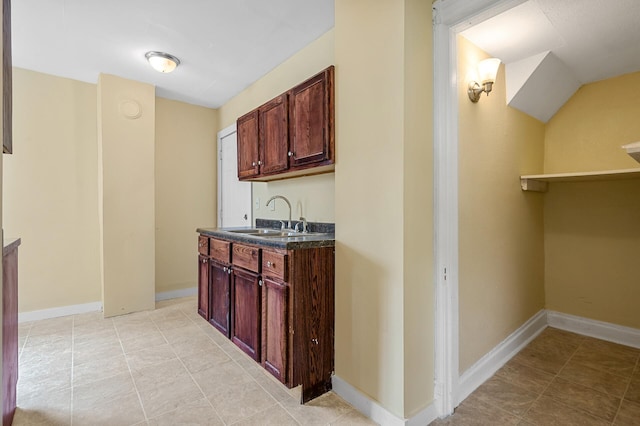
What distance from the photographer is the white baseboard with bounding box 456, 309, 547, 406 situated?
1.91m

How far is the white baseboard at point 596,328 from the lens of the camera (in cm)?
260

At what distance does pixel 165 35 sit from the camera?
255 centimetres

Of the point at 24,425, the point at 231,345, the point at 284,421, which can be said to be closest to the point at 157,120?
the point at 231,345

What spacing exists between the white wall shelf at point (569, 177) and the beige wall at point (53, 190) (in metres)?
4.45

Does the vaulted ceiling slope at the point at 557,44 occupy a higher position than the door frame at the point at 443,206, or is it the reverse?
the vaulted ceiling slope at the point at 557,44

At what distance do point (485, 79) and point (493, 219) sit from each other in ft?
3.16

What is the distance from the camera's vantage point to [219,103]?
4.20 meters

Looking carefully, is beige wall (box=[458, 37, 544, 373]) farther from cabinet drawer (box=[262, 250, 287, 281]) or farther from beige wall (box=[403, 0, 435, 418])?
cabinet drawer (box=[262, 250, 287, 281])

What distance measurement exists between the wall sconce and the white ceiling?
1.13 meters

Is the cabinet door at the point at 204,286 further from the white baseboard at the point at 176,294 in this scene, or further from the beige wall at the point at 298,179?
the white baseboard at the point at 176,294

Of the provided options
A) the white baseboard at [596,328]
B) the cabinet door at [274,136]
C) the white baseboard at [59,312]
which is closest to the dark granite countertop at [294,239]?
the cabinet door at [274,136]

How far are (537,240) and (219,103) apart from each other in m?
4.08

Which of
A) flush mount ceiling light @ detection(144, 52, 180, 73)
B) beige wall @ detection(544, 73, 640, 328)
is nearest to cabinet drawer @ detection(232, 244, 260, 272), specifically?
flush mount ceiling light @ detection(144, 52, 180, 73)

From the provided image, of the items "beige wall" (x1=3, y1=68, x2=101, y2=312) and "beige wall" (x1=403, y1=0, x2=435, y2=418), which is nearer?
"beige wall" (x1=403, y1=0, x2=435, y2=418)
